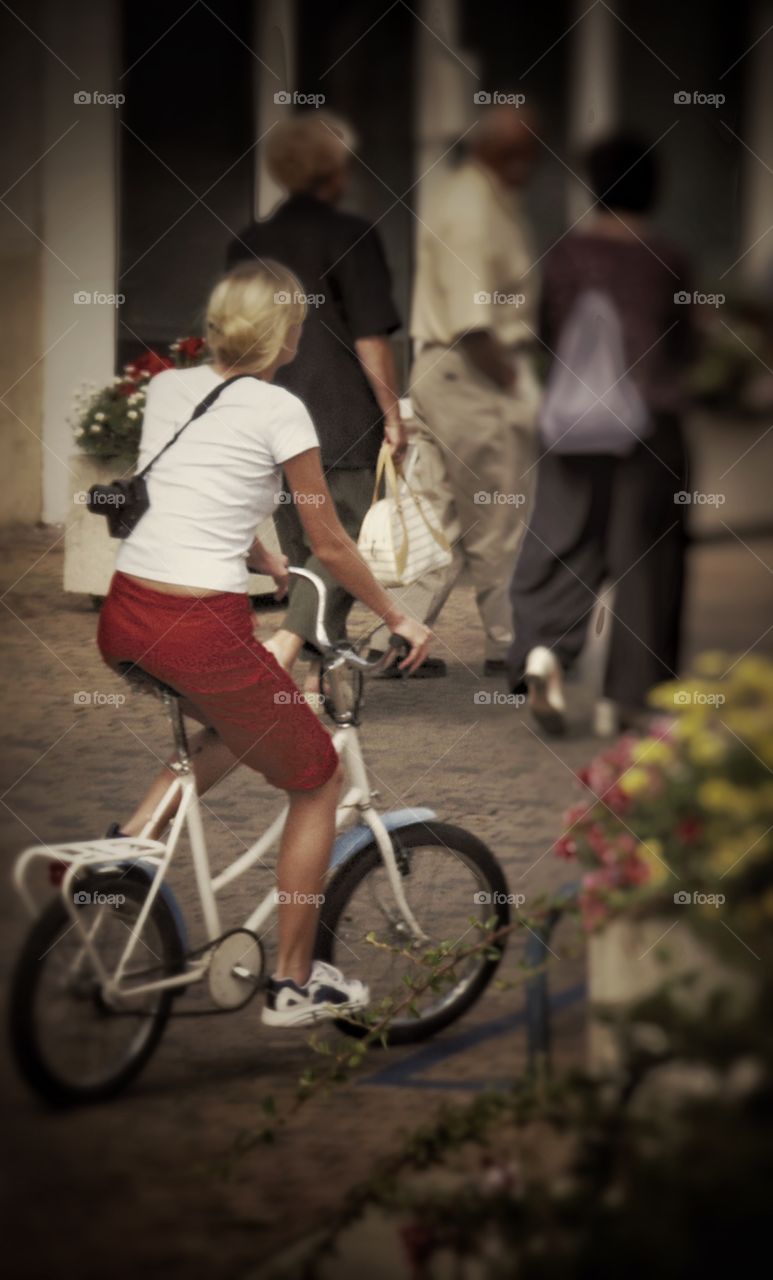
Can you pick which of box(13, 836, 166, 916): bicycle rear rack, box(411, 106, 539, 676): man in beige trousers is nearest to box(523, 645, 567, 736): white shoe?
box(411, 106, 539, 676): man in beige trousers

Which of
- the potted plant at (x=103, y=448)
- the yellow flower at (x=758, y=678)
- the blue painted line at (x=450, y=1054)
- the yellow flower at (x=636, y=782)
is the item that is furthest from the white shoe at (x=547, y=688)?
the yellow flower at (x=758, y=678)

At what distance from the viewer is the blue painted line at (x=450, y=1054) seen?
4141 mm

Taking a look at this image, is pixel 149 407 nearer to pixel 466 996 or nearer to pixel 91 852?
pixel 91 852

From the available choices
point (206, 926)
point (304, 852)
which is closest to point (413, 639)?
point (304, 852)

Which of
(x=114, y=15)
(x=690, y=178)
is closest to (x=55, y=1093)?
(x=690, y=178)

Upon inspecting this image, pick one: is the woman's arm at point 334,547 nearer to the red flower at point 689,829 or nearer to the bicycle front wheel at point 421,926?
the bicycle front wheel at point 421,926

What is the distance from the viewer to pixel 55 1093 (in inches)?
147

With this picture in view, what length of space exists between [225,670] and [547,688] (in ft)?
4.11

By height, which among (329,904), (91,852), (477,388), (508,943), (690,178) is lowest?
(508,943)

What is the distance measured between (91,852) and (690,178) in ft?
6.58

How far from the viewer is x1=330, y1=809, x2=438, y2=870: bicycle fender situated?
13.7 feet

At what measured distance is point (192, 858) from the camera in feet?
13.6

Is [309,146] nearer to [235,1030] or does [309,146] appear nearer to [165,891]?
[165,891]

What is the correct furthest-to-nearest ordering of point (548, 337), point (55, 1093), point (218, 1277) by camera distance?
point (548, 337) → point (55, 1093) → point (218, 1277)
